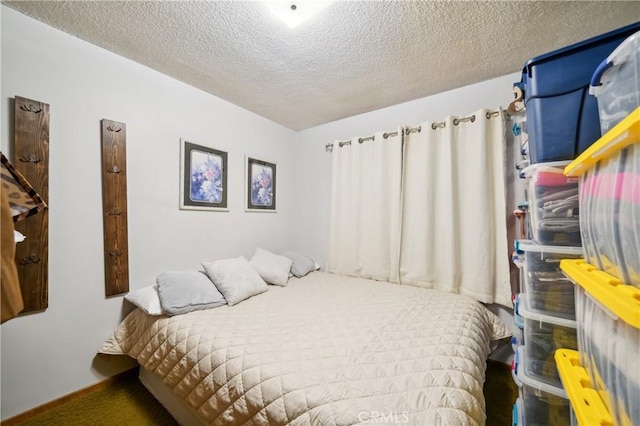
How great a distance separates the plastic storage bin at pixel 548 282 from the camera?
→ 962mm

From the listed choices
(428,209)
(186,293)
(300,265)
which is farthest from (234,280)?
(428,209)

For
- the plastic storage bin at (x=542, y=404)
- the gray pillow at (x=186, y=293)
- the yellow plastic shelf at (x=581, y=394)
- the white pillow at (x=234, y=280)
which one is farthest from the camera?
the white pillow at (x=234, y=280)

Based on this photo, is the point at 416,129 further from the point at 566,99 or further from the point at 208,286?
Answer: the point at 208,286

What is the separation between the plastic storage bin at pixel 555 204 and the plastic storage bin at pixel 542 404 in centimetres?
56

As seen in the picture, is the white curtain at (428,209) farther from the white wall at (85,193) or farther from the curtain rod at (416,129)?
the white wall at (85,193)

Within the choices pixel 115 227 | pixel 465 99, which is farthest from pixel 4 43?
pixel 465 99

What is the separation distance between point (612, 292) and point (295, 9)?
177 centimetres

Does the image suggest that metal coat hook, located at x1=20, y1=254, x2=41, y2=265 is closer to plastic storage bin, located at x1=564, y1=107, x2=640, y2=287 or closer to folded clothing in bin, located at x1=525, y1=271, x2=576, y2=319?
plastic storage bin, located at x1=564, y1=107, x2=640, y2=287

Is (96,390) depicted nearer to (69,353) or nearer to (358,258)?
(69,353)

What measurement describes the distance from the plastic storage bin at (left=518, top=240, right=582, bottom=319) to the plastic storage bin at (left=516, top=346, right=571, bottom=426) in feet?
0.91

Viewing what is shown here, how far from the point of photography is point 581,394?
0.63m

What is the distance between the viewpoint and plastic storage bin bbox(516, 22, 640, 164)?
89 centimetres

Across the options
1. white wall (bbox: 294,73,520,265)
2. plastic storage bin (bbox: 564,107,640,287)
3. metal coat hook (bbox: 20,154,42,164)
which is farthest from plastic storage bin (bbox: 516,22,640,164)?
metal coat hook (bbox: 20,154,42,164)

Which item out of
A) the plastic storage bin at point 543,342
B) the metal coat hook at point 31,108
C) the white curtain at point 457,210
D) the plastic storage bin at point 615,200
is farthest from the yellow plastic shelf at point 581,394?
the metal coat hook at point 31,108
